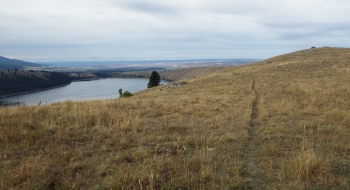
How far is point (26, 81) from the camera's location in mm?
160750

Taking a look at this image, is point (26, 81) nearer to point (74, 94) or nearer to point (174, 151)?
point (74, 94)

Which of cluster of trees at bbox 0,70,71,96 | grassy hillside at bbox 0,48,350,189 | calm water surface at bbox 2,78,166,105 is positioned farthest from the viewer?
cluster of trees at bbox 0,70,71,96

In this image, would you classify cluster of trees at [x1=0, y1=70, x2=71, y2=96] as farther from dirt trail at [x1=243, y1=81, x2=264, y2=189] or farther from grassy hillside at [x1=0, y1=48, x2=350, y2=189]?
dirt trail at [x1=243, y1=81, x2=264, y2=189]

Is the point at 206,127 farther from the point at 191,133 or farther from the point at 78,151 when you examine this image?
the point at 78,151

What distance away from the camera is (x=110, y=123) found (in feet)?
27.6

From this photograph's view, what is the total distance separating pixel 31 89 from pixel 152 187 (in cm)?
17014

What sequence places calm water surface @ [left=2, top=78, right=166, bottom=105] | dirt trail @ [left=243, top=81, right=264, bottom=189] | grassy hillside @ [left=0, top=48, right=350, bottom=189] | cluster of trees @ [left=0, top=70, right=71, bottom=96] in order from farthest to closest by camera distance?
cluster of trees @ [left=0, top=70, right=71, bottom=96], calm water surface @ [left=2, top=78, right=166, bottom=105], dirt trail @ [left=243, top=81, right=264, bottom=189], grassy hillside @ [left=0, top=48, right=350, bottom=189]

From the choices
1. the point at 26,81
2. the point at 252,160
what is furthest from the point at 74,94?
the point at 252,160

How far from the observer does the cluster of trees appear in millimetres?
144250

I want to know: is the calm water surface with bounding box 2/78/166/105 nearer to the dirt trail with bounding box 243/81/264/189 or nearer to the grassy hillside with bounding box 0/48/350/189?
the grassy hillside with bounding box 0/48/350/189

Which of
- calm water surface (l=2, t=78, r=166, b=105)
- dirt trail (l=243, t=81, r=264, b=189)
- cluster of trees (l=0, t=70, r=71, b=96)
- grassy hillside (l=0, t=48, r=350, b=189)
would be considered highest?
grassy hillside (l=0, t=48, r=350, b=189)

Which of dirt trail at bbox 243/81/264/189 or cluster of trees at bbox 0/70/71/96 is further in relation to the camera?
cluster of trees at bbox 0/70/71/96

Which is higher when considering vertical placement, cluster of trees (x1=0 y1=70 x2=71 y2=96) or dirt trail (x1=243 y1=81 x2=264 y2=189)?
dirt trail (x1=243 y1=81 x2=264 y2=189)

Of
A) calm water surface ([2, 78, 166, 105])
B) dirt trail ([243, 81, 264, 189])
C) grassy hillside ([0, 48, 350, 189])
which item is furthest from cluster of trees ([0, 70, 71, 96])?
dirt trail ([243, 81, 264, 189])
